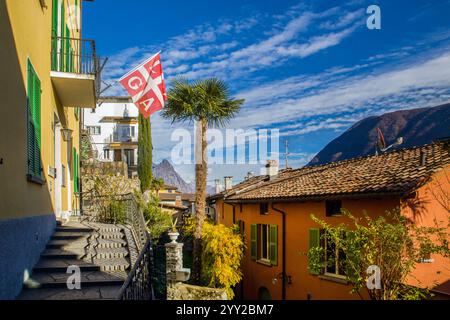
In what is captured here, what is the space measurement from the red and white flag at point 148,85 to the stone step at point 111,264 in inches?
171

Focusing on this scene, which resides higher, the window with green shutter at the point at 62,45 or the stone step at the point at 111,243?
the window with green shutter at the point at 62,45

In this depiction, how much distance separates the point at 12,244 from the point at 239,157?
8.63 m

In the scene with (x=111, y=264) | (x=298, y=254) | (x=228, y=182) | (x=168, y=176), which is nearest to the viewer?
(x=111, y=264)

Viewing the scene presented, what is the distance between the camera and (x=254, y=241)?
18531 millimetres

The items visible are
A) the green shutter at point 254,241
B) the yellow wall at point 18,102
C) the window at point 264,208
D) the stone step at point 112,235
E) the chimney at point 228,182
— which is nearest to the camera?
the yellow wall at point 18,102

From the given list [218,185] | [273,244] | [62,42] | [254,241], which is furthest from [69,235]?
[218,185]

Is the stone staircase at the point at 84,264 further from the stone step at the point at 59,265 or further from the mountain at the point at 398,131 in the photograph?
the mountain at the point at 398,131

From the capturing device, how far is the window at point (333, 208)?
1235 cm

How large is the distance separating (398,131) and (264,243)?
77345 mm

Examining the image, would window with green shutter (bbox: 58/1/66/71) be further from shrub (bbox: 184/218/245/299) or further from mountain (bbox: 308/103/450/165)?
mountain (bbox: 308/103/450/165)

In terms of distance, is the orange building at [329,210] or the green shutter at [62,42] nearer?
the orange building at [329,210]

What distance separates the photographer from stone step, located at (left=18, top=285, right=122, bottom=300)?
5984 millimetres

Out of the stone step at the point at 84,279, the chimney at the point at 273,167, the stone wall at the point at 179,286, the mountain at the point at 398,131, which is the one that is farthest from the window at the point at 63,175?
the mountain at the point at 398,131

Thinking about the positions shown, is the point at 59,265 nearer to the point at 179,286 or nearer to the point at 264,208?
the point at 179,286
